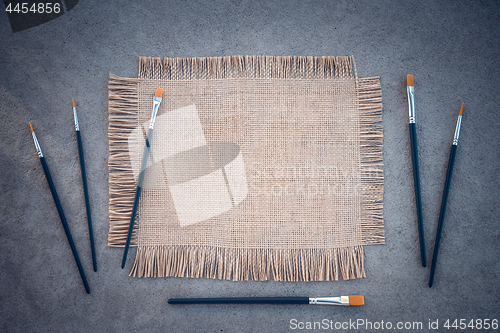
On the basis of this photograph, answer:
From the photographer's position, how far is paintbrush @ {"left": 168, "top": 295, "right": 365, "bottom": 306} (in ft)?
2.27

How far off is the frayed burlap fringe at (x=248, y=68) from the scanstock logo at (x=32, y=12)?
0.30 meters

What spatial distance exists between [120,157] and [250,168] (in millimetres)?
379

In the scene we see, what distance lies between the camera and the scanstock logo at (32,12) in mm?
775

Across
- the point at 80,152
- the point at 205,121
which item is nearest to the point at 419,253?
the point at 205,121

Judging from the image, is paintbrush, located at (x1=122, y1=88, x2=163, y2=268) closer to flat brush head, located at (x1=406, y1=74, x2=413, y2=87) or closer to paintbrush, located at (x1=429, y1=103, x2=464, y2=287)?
flat brush head, located at (x1=406, y1=74, x2=413, y2=87)

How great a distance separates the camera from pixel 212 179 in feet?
2.41

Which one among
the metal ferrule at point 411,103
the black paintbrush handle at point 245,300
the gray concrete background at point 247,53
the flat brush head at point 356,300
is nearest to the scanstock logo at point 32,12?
the gray concrete background at point 247,53

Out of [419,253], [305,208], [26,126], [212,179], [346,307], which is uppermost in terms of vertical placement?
[26,126]

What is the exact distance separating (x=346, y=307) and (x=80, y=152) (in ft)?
2.88

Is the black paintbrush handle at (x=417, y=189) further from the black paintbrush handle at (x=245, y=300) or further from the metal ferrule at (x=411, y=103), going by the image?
the black paintbrush handle at (x=245, y=300)

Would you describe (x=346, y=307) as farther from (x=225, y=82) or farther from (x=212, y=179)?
(x=225, y=82)

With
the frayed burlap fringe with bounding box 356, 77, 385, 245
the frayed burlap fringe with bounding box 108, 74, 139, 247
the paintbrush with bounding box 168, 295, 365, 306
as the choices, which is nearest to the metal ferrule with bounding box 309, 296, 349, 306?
the paintbrush with bounding box 168, 295, 365, 306

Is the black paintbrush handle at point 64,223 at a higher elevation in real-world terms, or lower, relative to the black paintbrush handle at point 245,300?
higher

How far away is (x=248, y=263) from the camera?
2.38 ft
